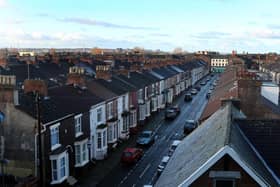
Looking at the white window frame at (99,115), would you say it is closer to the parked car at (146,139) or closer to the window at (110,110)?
the window at (110,110)

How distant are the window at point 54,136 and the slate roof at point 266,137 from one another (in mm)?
14047

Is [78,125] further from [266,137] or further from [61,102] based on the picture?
[266,137]

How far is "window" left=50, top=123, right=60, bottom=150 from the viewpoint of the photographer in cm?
2471

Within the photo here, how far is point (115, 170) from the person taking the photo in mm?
30656

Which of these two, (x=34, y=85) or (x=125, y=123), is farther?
(x=125, y=123)

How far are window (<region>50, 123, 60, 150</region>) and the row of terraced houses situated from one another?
7 cm

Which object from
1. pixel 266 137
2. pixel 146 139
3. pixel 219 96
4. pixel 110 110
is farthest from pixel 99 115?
pixel 266 137

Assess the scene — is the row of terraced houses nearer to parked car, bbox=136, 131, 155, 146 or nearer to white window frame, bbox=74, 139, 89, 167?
white window frame, bbox=74, 139, 89, 167

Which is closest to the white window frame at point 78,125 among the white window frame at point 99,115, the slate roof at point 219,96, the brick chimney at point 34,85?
the white window frame at point 99,115

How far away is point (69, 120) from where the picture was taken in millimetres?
27297

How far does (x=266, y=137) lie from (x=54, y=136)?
615 inches

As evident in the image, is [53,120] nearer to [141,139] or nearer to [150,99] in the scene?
[141,139]

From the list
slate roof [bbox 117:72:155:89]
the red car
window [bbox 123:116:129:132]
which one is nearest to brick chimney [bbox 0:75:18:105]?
the red car

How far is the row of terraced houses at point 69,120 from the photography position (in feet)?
76.9
